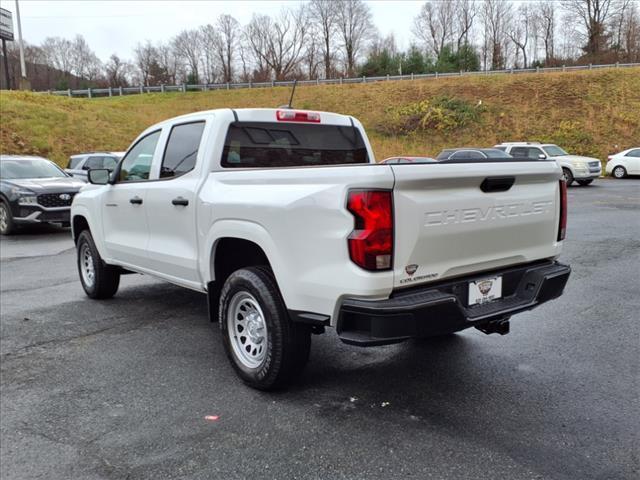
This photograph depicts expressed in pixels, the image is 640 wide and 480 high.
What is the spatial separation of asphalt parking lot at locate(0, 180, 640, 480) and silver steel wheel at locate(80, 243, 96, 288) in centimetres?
74

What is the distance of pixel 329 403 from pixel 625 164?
25419 mm

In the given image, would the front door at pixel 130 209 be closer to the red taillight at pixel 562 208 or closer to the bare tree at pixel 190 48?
the red taillight at pixel 562 208

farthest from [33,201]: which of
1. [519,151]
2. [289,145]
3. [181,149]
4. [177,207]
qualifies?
[519,151]

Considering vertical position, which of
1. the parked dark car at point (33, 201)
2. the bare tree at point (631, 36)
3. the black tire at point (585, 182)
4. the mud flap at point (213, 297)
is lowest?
the black tire at point (585, 182)

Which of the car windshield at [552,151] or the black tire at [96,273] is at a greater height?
the car windshield at [552,151]

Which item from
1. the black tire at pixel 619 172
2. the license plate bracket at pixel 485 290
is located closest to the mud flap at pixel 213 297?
the license plate bracket at pixel 485 290

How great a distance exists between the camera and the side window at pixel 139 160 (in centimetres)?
516

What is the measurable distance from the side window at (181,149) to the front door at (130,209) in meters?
0.29

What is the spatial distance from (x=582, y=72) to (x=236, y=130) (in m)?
40.0

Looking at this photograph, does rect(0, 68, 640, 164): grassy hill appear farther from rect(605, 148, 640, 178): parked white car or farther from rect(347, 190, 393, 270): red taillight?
rect(347, 190, 393, 270): red taillight

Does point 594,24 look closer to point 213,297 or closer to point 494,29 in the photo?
point 494,29

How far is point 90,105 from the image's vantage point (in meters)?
37.4

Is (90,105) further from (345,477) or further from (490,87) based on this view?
(345,477)

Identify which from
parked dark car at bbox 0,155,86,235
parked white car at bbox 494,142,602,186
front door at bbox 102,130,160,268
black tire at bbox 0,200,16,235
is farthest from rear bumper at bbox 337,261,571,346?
parked white car at bbox 494,142,602,186
